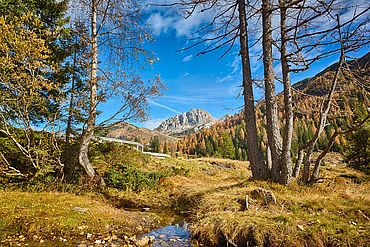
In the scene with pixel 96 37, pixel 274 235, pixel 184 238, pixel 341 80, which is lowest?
pixel 184 238

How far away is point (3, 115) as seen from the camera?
8.07 metres

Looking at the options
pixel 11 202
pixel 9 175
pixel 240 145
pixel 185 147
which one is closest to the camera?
pixel 11 202

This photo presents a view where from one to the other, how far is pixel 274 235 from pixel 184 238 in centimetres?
185

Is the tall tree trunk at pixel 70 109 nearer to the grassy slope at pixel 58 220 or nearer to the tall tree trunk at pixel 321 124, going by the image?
the grassy slope at pixel 58 220

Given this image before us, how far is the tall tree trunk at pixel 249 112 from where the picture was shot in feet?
26.0

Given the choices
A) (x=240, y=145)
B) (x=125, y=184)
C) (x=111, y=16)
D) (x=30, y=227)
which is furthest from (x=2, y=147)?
(x=240, y=145)

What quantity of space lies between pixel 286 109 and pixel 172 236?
5181 mm

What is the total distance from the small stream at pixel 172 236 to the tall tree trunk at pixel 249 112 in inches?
129

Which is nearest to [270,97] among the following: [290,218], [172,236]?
[290,218]

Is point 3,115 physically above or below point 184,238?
above

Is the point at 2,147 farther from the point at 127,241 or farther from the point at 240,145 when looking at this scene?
the point at 240,145

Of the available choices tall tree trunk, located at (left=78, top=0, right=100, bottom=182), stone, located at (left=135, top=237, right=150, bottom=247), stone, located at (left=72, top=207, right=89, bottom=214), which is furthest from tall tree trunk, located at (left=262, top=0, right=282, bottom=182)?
tall tree trunk, located at (left=78, top=0, right=100, bottom=182)

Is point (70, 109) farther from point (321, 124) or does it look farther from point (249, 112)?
point (321, 124)

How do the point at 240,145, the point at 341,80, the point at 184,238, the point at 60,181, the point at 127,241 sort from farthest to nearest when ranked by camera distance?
the point at 240,145
the point at 60,181
the point at 341,80
the point at 184,238
the point at 127,241
